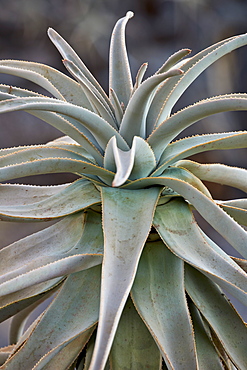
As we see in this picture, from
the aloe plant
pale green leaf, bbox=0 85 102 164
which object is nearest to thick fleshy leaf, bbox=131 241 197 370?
the aloe plant

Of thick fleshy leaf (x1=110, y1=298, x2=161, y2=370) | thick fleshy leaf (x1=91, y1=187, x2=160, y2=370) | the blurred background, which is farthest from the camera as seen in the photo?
the blurred background

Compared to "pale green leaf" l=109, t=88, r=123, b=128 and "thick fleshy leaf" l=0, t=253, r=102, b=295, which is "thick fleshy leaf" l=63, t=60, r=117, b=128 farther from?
"thick fleshy leaf" l=0, t=253, r=102, b=295

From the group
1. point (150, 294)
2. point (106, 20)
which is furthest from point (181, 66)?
point (106, 20)

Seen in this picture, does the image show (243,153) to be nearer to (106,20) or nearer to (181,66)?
(106,20)

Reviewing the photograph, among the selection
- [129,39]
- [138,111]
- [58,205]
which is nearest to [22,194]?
[58,205]

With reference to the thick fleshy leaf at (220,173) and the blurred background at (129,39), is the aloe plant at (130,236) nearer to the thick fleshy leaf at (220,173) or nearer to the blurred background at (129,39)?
the thick fleshy leaf at (220,173)

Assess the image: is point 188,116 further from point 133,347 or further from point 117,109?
point 133,347
